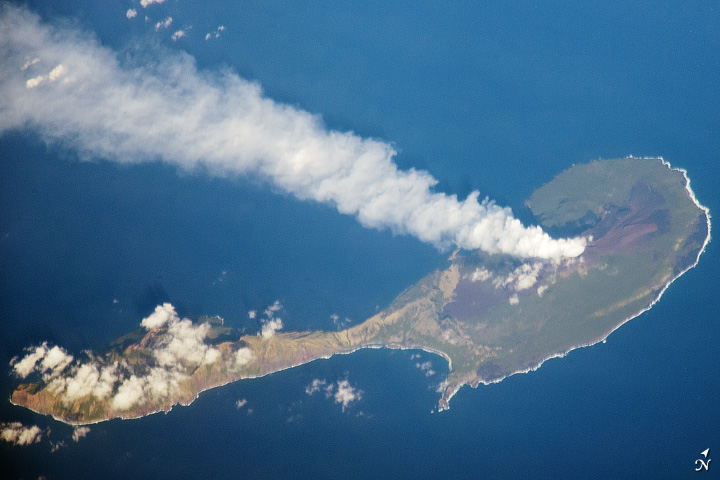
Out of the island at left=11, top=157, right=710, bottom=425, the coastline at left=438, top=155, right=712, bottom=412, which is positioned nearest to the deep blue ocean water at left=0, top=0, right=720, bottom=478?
the coastline at left=438, top=155, right=712, bottom=412

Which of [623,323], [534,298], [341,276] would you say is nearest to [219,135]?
[341,276]

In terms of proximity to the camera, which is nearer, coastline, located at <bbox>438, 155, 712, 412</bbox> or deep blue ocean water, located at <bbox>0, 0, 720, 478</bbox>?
deep blue ocean water, located at <bbox>0, 0, 720, 478</bbox>

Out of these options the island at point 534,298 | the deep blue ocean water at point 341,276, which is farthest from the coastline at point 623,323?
the deep blue ocean water at point 341,276

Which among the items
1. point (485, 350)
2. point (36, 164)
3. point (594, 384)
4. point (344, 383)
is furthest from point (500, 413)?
point (36, 164)

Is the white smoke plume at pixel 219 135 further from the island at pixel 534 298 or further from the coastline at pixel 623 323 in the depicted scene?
the coastline at pixel 623 323

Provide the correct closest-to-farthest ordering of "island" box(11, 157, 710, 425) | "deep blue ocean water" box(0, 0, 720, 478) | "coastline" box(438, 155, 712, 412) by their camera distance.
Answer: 1. "deep blue ocean water" box(0, 0, 720, 478)
2. "island" box(11, 157, 710, 425)
3. "coastline" box(438, 155, 712, 412)

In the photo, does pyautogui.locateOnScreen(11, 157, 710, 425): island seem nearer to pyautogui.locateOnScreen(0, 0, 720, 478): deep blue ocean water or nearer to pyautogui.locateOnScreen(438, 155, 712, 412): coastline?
pyautogui.locateOnScreen(438, 155, 712, 412): coastline

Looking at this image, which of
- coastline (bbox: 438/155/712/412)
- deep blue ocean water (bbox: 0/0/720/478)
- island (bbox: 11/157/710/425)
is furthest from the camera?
coastline (bbox: 438/155/712/412)
